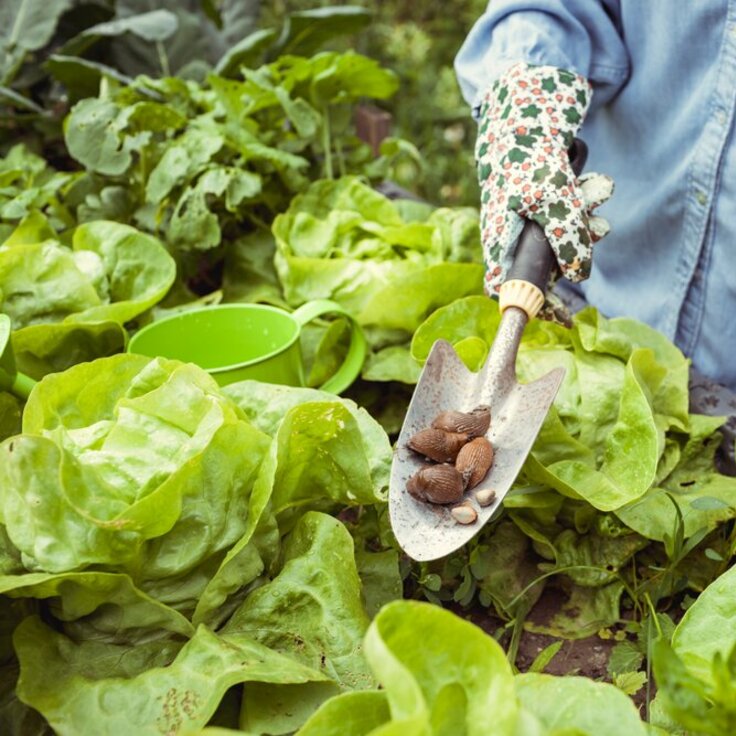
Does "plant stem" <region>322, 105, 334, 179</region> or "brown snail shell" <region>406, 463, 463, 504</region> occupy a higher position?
"brown snail shell" <region>406, 463, 463, 504</region>

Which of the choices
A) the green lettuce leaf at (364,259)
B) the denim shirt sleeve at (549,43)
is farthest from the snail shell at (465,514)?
the denim shirt sleeve at (549,43)

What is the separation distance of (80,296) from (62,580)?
0.55 meters

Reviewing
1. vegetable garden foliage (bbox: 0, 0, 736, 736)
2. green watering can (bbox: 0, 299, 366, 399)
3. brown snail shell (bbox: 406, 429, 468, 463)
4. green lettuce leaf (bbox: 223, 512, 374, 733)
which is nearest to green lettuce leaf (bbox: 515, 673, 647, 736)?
vegetable garden foliage (bbox: 0, 0, 736, 736)

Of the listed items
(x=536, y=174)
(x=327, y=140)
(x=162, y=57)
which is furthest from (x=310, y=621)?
(x=162, y=57)

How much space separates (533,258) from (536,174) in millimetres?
117

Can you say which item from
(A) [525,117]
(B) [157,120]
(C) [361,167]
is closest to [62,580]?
(A) [525,117]

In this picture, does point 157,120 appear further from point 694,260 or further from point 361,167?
point 694,260

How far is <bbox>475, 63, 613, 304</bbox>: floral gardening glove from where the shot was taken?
1003 millimetres

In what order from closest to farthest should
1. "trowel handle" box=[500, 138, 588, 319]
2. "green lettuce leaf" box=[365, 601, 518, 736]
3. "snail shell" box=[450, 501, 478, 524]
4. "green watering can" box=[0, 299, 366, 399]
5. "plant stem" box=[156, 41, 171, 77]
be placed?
1. "green lettuce leaf" box=[365, 601, 518, 736]
2. "snail shell" box=[450, 501, 478, 524]
3. "trowel handle" box=[500, 138, 588, 319]
4. "green watering can" box=[0, 299, 366, 399]
5. "plant stem" box=[156, 41, 171, 77]

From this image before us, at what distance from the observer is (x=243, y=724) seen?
0.72m

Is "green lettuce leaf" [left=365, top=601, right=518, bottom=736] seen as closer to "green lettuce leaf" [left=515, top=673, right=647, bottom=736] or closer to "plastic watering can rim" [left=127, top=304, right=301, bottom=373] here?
"green lettuce leaf" [left=515, top=673, right=647, bottom=736]

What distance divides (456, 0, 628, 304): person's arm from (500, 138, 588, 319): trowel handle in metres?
0.01

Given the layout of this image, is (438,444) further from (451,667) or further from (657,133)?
(657,133)

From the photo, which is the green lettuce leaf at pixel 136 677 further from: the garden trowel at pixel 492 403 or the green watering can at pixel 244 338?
the green watering can at pixel 244 338
